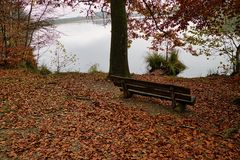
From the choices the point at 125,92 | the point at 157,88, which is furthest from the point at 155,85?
the point at 125,92

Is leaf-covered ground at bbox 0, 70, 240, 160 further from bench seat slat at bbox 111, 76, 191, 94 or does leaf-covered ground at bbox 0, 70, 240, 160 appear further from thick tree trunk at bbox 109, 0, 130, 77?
thick tree trunk at bbox 109, 0, 130, 77

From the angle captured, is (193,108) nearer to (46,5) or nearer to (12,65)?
(12,65)

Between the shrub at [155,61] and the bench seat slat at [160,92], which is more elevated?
the bench seat slat at [160,92]

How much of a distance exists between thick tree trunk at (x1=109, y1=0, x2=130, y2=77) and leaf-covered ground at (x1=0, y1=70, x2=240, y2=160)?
1306 mm

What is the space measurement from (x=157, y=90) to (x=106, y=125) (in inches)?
93.9

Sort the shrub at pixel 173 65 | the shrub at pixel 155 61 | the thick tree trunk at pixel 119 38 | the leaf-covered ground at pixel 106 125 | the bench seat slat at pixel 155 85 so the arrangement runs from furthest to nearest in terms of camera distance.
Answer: the shrub at pixel 155 61 → the shrub at pixel 173 65 → the thick tree trunk at pixel 119 38 → the bench seat slat at pixel 155 85 → the leaf-covered ground at pixel 106 125

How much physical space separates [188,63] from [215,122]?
20.9 meters

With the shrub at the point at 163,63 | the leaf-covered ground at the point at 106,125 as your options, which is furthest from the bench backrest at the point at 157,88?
the shrub at the point at 163,63

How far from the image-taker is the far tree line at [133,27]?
42.7 feet

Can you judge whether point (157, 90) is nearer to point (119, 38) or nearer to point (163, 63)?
point (119, 38)

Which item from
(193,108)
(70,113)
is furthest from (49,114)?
(193,108)

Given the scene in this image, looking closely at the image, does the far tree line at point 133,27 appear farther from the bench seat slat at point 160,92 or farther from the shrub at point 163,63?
the bench seat slat at point 160,92

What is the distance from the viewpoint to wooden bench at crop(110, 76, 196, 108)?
364 inches

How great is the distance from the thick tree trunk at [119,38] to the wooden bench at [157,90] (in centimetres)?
271
